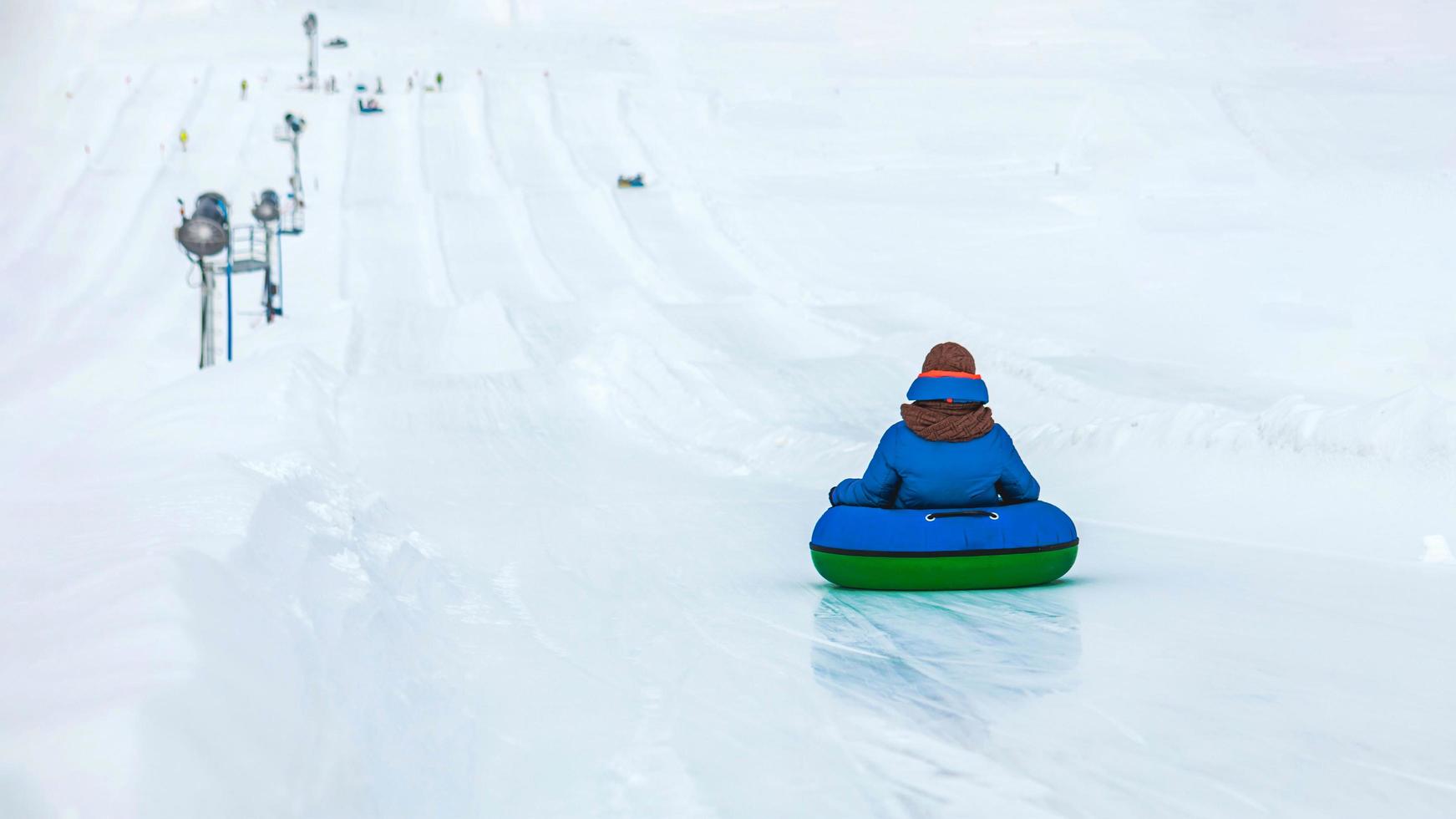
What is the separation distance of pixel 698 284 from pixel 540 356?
17.3 feet

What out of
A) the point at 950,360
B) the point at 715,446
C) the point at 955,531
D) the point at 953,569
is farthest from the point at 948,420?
the point at 715,446

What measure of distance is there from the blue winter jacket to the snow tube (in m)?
0.06

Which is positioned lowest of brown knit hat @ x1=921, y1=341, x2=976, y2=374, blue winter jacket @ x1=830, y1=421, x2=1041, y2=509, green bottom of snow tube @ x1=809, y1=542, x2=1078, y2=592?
green bottom of snow tube @ x1=809, y1=542, x2=1078, y2=592

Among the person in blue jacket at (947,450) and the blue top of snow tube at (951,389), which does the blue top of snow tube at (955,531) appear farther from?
the blue top of snow tube at (951,389)

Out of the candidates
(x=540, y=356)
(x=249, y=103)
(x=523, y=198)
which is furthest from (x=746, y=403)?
(x=249, y=103)

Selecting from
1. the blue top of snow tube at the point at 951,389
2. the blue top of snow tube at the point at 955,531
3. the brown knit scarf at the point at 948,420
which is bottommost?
the blue top of snow tube at the point at 955,531

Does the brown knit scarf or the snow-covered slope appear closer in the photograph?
the snow-covered slope

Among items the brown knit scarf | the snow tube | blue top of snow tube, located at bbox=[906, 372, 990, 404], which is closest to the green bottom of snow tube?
the snow tube

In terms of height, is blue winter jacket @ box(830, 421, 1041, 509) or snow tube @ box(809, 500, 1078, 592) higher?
blue winter jacket @ box(830, 421, 1041, 509)

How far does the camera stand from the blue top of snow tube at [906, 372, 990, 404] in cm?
516

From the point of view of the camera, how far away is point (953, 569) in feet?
17.1

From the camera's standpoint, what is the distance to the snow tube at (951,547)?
518cm

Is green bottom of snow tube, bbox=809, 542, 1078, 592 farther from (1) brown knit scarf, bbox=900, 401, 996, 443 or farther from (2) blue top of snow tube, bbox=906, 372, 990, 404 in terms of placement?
(2) blue top of snow tube, bbox=906, 372, 990, 404

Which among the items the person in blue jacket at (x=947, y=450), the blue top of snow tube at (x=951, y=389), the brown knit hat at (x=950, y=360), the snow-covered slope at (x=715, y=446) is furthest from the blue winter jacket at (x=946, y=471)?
the snow-covered slope at (x=715, y=446)
